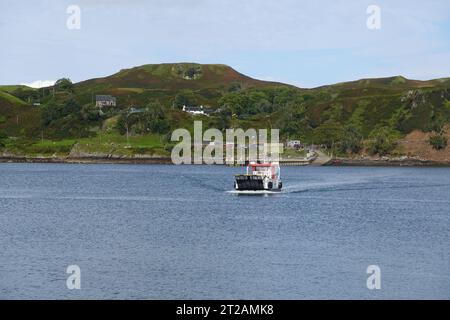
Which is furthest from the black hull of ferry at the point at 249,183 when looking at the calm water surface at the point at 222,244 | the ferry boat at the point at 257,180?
the calm water surface at the point at 222,244

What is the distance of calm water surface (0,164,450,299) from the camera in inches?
1943

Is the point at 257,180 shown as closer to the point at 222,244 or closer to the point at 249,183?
the point at 249,183

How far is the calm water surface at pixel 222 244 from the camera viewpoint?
49344mm

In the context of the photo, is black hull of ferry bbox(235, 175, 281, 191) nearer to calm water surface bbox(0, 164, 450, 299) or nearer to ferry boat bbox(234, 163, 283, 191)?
ferry boat bbox(234, 163, 283, 191)

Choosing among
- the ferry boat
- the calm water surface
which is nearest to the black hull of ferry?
the ferry boat

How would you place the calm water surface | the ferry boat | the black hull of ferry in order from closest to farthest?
the calm water surface
the black hull of ferry
the ferry boat

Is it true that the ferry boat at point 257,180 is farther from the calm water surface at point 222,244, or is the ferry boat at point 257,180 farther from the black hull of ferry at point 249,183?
the calm water surface at point 222,244

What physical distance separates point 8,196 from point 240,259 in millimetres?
66295

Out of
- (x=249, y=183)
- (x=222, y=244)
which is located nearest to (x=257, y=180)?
(x=249, y=183)

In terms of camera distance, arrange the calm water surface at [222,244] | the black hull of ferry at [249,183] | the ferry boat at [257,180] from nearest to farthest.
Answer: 1. the calm water surface at [222,244]
2. the black hull of ferry at [249,183]
3. the ferry boat at [257,180]

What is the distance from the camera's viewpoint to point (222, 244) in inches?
2618

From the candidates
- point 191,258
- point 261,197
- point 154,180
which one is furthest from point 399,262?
point 154,180
